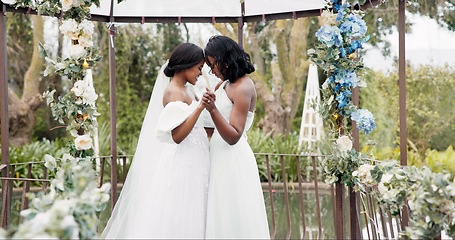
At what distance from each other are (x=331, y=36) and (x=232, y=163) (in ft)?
3.13

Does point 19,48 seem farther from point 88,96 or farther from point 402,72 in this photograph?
point 402,72

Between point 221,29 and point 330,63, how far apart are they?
8550 millimetres

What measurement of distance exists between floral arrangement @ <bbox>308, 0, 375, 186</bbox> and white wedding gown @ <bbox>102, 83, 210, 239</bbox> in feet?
2.54

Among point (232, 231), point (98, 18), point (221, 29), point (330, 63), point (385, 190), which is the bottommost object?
point (232, 231)

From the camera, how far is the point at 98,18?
231 inches

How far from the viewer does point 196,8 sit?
5984 millimetres

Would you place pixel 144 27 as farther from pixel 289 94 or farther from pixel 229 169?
pixel 229 169

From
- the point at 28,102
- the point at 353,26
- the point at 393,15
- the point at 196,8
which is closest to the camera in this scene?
the point at 353,26

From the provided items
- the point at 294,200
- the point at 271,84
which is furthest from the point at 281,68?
the point at 294,200

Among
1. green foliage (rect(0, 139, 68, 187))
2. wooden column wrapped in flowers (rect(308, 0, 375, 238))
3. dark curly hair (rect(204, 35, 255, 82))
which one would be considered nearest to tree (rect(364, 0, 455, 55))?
green foliage (rect(0, 139, 68, 187))

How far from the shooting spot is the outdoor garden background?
12.1 metres

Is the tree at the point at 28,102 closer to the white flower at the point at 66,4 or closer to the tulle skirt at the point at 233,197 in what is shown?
the white flower at the point at 66,4

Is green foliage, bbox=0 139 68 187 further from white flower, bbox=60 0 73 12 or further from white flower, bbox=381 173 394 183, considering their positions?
white flower, bbox=381 173 394 183

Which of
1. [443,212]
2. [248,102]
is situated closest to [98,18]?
[248,102]
